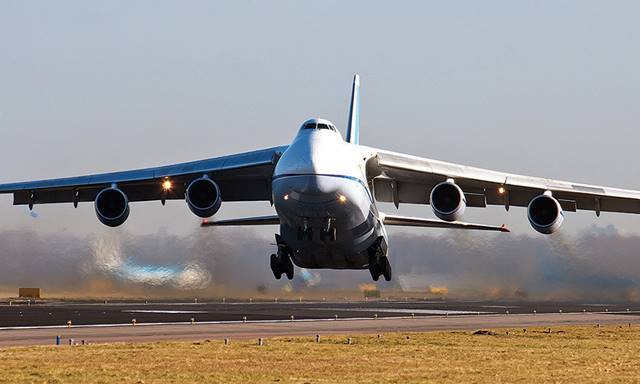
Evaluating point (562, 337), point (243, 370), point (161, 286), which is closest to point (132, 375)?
point (243, 370)

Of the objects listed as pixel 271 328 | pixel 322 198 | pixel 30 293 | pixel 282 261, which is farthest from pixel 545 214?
pixel 30 293

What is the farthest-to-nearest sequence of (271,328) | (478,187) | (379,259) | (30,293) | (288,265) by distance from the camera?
(30,293), (271,328), (478,187), (288,265), (379,259)

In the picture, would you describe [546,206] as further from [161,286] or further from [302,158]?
[161,286]

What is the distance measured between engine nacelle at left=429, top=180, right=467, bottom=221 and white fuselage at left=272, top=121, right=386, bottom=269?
5.75 ft

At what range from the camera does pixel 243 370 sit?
71.4 ft

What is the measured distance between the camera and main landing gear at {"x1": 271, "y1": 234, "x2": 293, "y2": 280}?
29.6 m

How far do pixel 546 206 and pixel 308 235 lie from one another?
7.64 metres

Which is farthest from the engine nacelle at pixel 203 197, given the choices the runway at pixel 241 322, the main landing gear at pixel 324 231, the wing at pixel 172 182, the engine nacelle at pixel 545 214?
the engine nacelle at pixel 545 214

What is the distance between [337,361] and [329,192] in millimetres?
4085

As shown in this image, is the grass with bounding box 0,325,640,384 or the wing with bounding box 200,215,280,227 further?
the wing with bounding box 200,215,280,227

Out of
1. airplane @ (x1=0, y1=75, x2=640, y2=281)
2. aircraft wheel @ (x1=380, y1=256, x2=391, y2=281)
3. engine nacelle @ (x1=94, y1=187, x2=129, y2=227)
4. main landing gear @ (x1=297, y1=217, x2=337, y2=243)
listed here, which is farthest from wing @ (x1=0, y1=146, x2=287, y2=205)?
aircraft wheel @ (x1=380, y1=256, x2=391, y2=281)

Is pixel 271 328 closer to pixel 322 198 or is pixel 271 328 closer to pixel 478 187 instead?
pixel 478 187

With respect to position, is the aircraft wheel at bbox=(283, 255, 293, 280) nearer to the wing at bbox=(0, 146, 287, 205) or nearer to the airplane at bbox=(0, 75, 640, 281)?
the airplane at bbox=(0, 75, 640, 281)

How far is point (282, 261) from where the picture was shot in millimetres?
30031
